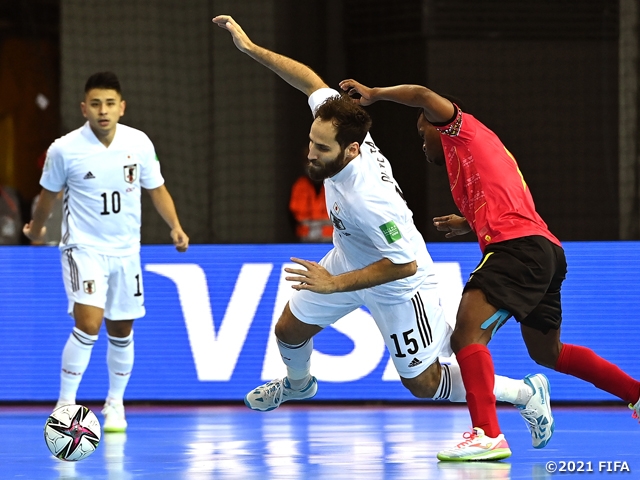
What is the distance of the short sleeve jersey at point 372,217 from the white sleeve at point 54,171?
219cm

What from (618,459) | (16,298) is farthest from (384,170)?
(16,298)

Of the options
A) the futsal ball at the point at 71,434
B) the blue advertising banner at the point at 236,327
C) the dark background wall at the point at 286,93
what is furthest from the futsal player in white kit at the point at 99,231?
the dark background wall at the point at 286,93

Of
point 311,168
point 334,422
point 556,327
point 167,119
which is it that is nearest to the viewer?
point 311,168

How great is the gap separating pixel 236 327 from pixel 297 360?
7.29 feet

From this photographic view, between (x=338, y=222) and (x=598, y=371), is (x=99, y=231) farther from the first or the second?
(x=598, y=371)

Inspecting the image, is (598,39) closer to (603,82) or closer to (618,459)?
(603,82)

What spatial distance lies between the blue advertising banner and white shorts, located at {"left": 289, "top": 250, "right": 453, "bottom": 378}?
89.3 inches

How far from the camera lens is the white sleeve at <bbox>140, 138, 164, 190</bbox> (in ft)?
23.1

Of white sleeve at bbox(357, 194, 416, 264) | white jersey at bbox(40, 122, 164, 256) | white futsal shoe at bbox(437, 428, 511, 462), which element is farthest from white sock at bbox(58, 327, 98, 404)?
white futsal shoe at bbox(437, 428, 511, 462)

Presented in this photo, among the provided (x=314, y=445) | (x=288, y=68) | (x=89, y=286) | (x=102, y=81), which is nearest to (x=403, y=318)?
(x=314, y=445)

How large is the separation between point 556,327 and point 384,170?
4.01ft

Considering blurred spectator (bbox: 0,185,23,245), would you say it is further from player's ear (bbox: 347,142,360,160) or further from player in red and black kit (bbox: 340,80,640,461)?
A: player's ear (bbox: 347,142,360,160)

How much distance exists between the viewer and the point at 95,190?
22.4ft

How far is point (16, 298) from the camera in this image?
809 centimetres
